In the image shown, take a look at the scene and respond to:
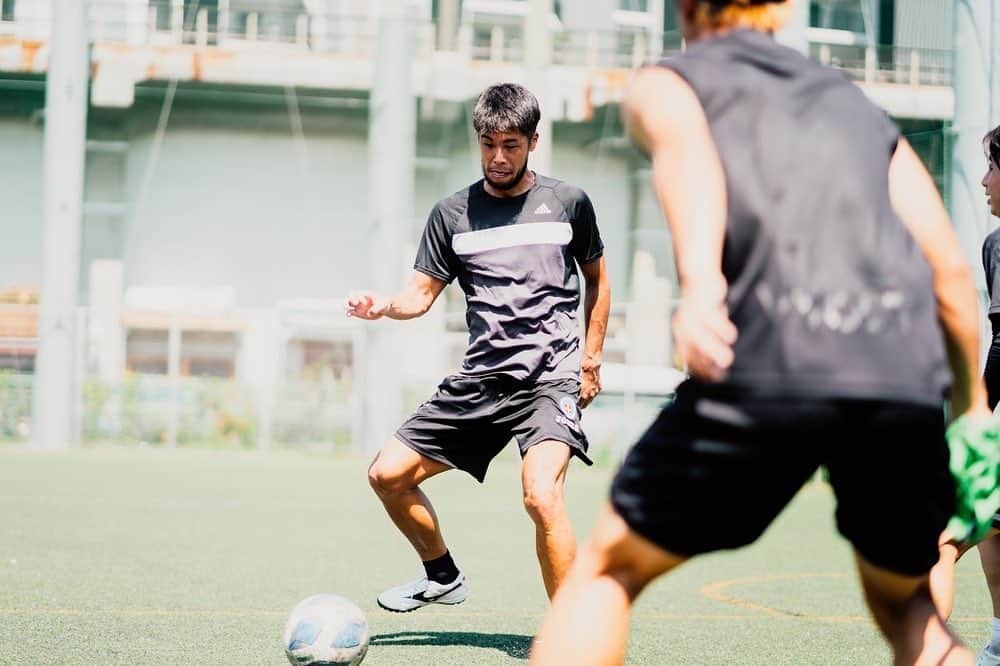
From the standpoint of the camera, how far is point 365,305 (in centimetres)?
539

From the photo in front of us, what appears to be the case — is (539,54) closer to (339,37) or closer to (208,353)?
(339,37)

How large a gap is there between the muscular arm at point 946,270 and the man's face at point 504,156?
9.40 feet

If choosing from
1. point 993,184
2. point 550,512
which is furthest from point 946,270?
point 550,512

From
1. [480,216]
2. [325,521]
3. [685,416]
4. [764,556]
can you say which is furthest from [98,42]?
[685,416]

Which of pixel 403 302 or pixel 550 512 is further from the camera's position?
pixel 403 302

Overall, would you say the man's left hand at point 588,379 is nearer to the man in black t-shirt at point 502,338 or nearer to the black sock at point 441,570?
the man in black t-shirt at point 502,338

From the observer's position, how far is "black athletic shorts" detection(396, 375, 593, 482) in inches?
225

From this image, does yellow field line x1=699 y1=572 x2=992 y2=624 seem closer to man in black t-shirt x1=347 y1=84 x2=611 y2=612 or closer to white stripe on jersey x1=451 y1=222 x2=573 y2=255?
man in black t-shirt x1=347 y1=84 x2=611 y2=612

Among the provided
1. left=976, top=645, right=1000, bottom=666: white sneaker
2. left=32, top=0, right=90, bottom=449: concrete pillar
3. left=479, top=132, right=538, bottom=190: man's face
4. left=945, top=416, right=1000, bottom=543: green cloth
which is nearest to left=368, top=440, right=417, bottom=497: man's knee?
left=479, top=132, right=538, bottom=190: man's face

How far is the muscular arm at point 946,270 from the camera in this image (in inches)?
109

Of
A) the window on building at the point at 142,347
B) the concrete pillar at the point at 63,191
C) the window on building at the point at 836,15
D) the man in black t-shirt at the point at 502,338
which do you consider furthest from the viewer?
the window on building at the point at 836,15

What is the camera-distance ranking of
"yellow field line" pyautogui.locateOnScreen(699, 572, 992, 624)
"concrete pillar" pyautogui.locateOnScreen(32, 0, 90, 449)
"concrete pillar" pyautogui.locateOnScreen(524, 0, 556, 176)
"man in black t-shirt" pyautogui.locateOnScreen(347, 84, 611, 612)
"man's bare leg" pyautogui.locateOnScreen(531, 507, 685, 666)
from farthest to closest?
"concrete pillar" pyautogui.locateOnScreen(524, 0, 556, 176) → "concrete pillar" pyautogui.locateOnScreen(32, 0, 90, 449) → "yellow field line" pyautogui.locateOnScreen(699, 572, 992, 624) → "man in black t-shirt" pyautogui.locateOnScreen(347, 84, 611, 612) → "man's bare leg" pyautogui.locateOnScreen(531, 507, 685, 666)

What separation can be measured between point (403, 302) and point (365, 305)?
1.56 feet

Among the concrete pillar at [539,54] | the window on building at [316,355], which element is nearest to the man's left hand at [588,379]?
the concrete pillar at [539,54]
